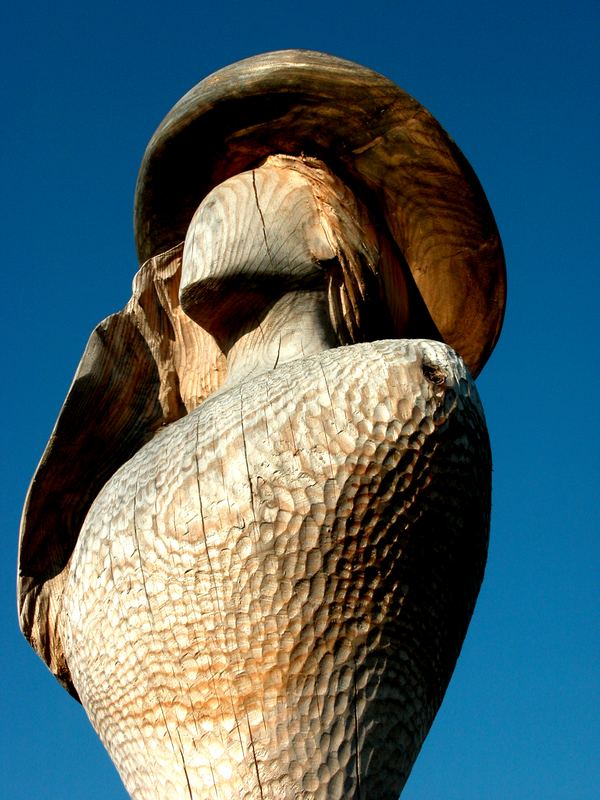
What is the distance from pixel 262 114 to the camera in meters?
2.74

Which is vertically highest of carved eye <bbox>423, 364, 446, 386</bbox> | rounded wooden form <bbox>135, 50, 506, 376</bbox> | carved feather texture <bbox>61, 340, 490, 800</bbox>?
rounded wooden form <bbox>135, 50, 506, 376</bbox>

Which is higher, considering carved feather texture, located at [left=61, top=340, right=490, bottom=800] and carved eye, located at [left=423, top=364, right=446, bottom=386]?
carved eye, located at [left=423, top=364, right=446, bottom=386]

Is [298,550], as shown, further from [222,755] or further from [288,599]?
[222,755]

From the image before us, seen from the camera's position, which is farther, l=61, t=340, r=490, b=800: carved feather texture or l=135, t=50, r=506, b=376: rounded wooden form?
l=135, t=50, r=506, b=376: rounded wooden form

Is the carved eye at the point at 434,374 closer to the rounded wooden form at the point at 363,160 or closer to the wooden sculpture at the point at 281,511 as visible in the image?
the wooden sculpture at the point at 281,511

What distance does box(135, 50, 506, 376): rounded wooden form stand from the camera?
2.67 m

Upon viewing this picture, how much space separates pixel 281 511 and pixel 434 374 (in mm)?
364

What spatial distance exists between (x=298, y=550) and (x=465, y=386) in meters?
0.44

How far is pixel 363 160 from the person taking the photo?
2.75 metres

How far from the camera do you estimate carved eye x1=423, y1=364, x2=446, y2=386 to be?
82.4 inches

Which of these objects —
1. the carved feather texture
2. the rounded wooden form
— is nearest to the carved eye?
the carved feather texture

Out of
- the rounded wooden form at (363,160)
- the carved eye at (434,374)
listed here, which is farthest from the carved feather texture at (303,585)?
the rounded wooden form at (363,160)

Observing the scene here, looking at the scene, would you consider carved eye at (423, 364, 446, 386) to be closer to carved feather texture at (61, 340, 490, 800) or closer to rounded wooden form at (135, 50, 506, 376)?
carved feather texture at (61, 340, 490, 800)

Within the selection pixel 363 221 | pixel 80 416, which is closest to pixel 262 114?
pixel 363 221
